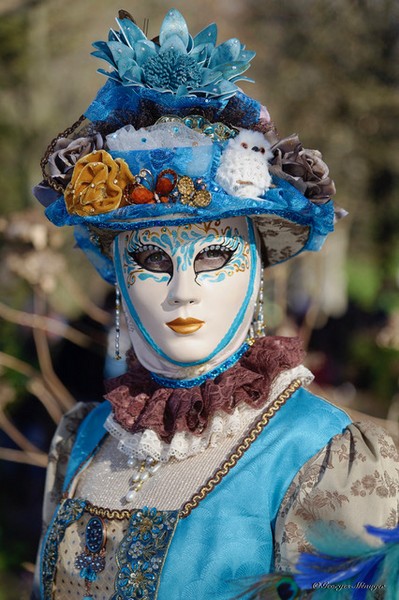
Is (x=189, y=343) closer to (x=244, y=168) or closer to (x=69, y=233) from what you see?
(x=244, y=168)

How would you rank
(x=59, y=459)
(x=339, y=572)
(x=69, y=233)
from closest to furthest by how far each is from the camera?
(x=339, y=572)
(x=59, y=459)
(x=69, y=233)

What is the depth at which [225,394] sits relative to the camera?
1891 millimetres

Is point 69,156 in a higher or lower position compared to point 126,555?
higher

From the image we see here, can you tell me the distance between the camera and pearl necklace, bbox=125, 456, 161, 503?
6.24ft

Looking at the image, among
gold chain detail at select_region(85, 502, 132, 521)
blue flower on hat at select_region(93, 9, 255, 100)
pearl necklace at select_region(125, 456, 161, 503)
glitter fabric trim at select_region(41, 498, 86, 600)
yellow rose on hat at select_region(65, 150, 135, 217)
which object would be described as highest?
blue flower on hat at select_region(93, 9, 255, 100)

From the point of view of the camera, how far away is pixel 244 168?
6.06 feet

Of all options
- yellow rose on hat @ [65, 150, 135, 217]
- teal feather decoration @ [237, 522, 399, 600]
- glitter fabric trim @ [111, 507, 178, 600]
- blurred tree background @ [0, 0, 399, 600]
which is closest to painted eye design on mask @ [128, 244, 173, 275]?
yellow rose on hat @ [65, 150, 135, 217]

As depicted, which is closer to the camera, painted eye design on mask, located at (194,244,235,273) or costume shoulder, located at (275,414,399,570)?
costume shoulder, located at (275,414,399,570)

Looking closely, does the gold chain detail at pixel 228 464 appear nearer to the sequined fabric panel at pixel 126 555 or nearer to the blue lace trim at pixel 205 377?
the sequined fabric panel at pixel 126 555

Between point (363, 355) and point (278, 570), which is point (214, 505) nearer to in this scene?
point (278, 570)

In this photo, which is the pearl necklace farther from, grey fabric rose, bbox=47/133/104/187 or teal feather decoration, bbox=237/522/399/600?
grey fabric rose, bbox=47/133/104/187

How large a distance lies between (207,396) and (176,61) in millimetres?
770

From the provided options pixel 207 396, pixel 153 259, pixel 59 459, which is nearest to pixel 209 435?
pixel 207 396

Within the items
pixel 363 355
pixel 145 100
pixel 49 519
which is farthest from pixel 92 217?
pixel 363 355
